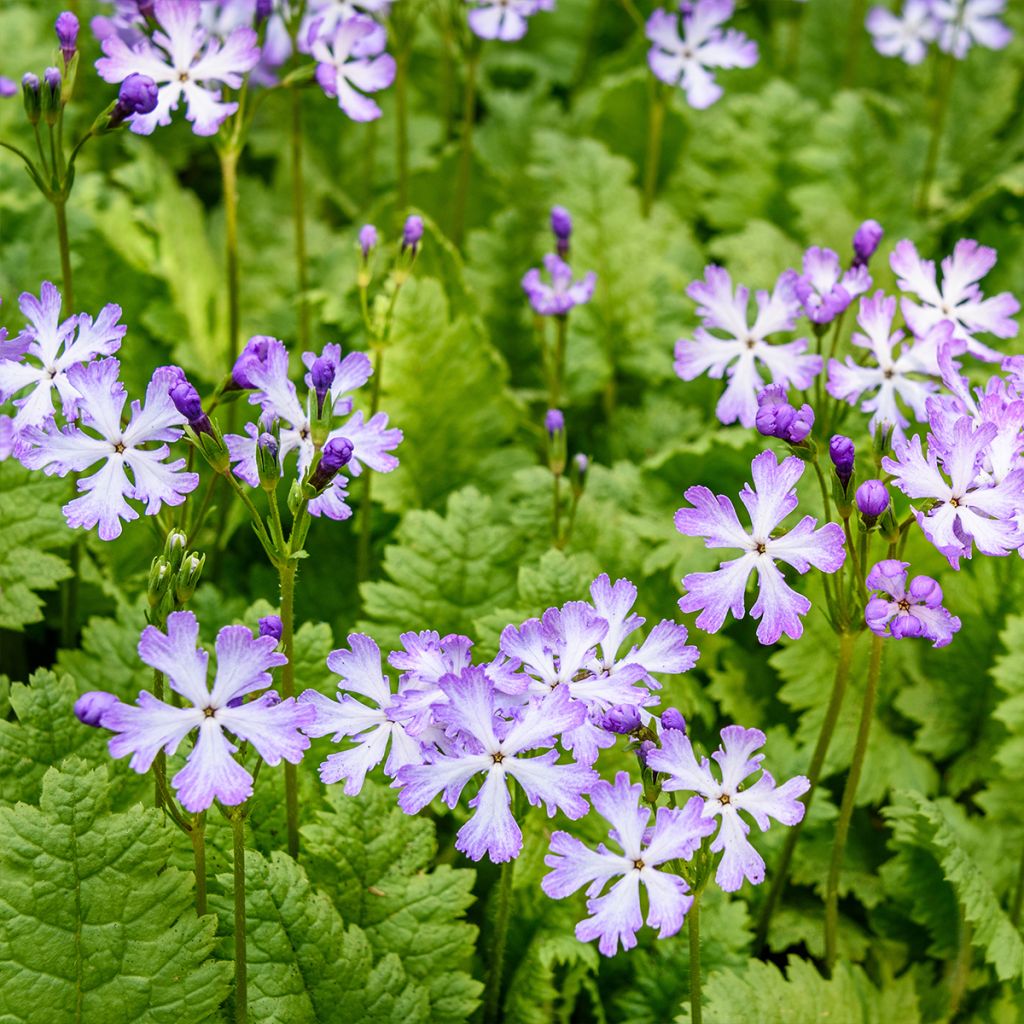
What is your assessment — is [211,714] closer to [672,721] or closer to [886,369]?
[672,721]

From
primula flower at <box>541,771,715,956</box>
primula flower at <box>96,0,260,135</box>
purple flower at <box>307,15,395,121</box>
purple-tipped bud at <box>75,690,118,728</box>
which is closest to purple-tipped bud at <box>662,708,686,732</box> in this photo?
primula flower at <box>541,771,715,956</box>

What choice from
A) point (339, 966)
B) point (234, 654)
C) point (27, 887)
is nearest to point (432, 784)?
point (234, 654)

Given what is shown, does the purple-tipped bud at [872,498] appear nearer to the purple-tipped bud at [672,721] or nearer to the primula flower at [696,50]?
the purple-tipped bud at [672,721]

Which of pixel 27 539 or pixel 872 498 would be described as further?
pixel 27 539

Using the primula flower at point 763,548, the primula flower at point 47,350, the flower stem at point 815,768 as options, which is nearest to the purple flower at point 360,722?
the primula flower at point 763,548

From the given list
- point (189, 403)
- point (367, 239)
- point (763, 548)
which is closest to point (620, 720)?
point (763, 548)

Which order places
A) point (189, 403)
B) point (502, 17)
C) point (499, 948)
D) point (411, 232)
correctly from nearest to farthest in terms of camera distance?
point (189, 403)
point (499, 948)
point (411, 232)
point (502, 17)

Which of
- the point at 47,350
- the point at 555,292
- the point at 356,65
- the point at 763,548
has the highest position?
the point at 356,65
